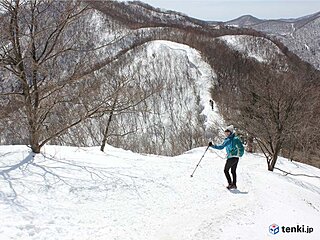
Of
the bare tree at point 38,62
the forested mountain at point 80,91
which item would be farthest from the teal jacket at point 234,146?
the bare tree at point 38,62

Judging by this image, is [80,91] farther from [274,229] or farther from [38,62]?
[274,229]

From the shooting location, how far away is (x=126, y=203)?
267 inches

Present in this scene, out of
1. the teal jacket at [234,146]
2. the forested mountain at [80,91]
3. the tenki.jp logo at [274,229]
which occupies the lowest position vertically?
the tenki.jp logo at [274,229]

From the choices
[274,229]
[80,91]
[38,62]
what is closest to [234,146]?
[274,229]

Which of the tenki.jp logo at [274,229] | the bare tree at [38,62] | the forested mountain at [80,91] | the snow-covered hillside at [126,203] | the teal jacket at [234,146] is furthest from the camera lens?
the teal jacket at [234,146]

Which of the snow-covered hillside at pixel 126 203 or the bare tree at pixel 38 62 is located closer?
the snow-covered hillside at pixel 126 203

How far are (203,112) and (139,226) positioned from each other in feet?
153

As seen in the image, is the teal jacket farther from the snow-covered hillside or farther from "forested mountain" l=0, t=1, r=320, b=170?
"forested mountain" l=0, t=1, r=320, b=170

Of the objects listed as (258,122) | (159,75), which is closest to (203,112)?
(159,75)

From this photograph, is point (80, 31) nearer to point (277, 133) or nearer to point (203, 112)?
point (277, 133)

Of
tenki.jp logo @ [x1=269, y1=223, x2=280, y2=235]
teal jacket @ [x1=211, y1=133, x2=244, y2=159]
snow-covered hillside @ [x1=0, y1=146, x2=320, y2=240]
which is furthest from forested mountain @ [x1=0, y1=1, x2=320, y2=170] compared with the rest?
tenki.jp logo @ [x1=269, y1=223, x2=280, y2=235]

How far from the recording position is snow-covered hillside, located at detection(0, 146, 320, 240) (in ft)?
17.9

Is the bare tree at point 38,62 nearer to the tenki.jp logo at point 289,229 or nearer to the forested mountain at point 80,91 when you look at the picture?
the forested mountain at point 80,91

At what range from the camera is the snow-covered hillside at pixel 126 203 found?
17.9 ft
